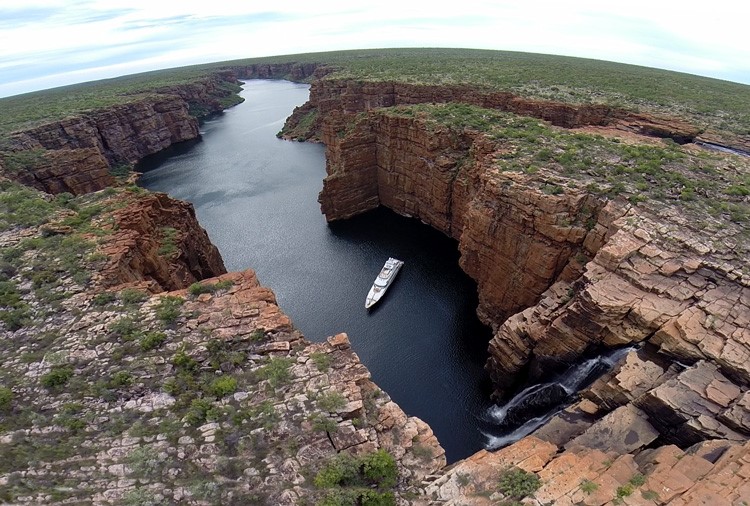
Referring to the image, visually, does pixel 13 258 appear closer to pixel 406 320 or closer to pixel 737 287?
pixel 406 320

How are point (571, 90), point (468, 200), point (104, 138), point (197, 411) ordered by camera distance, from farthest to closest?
point (104, 138) < point (571, 90) < point (468, 200) < point (197, 411)

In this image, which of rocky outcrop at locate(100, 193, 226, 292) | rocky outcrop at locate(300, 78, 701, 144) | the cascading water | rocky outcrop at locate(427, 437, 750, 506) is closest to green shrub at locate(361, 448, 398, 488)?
rocky outcrop at locate(427, 437, 750, 506)

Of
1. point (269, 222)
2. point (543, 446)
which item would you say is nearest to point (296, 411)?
point (543, 446)

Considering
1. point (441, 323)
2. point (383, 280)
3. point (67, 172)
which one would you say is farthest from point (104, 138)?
point (441, 323)

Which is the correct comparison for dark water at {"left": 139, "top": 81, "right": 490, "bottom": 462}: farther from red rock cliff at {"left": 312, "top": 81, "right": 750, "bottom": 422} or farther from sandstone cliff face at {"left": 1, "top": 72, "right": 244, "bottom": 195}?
sandstone cliff face at {"left": 1, "top": 72, "right": 244, "bottom": 195}

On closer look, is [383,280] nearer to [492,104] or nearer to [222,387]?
[222,387]

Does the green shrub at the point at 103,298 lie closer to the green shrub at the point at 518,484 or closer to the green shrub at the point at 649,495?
the green shrub at the point at 518,484
